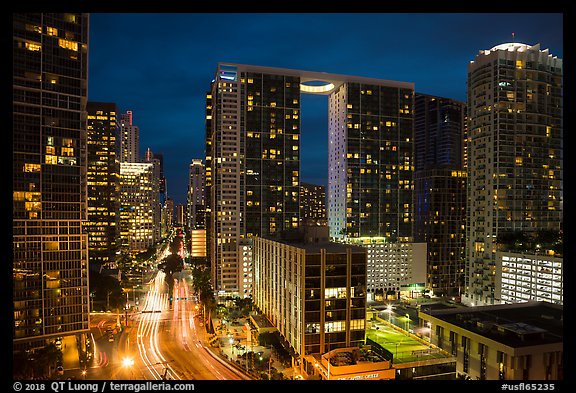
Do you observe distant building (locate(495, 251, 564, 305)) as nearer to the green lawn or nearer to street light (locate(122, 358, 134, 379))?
the green lawn

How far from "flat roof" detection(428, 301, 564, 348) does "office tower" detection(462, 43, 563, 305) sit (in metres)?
21.4

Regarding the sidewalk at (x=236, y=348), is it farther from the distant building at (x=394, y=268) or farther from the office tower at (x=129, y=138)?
the office tower at (x=129, y=138)

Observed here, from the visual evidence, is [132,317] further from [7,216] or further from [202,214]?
[202,214]

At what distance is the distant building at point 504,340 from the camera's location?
79.9ft

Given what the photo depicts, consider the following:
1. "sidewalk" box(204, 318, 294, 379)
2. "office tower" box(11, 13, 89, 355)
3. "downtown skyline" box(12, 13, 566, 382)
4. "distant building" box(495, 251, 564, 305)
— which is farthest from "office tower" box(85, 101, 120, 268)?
"distant building" box(495, 251, 564, 305)

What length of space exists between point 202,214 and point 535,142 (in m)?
123

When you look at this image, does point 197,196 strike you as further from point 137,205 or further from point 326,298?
point 326,298

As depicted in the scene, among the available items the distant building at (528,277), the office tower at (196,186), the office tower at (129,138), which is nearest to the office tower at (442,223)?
the distant building at (528,277)

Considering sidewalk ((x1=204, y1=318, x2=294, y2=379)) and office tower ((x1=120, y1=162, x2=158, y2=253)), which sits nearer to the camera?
sidewalk ((x1=204, y1=318, x2=294, y2=379))

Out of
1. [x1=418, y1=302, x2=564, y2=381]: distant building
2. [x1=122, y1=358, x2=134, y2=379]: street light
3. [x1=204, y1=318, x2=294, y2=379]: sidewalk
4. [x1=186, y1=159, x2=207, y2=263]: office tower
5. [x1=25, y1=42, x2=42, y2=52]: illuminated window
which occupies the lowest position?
[x1=204, y1=318, x2=294, y2=379]: sidewalk

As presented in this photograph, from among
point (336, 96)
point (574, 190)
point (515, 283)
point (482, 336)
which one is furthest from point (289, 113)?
point (574, 190)

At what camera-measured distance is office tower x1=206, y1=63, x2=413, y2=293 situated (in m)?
63.5

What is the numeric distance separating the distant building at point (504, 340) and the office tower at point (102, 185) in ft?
251

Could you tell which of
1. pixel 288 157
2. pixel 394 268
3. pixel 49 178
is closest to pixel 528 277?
pixel 394 268
